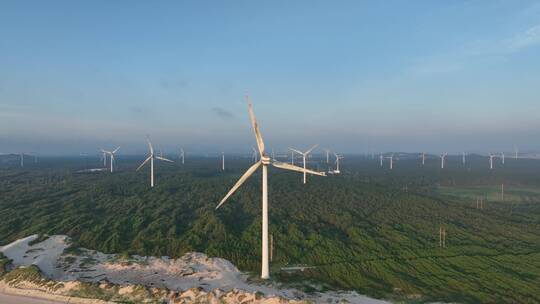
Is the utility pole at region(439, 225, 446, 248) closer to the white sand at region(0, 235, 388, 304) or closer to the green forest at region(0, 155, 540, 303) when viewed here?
the green forest at region(0, 155, 540, 303)

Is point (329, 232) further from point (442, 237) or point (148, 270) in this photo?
point (148, 270)

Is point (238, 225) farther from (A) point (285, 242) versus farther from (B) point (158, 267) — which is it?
(B) point (158, 267)

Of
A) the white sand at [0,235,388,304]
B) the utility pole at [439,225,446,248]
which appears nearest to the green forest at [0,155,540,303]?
the utility pole at [439,225,446,248]

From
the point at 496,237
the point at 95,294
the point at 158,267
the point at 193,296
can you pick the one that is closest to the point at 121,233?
the point at 158,267

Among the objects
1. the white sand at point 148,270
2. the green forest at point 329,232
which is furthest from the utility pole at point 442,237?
the white sand at point 148,270

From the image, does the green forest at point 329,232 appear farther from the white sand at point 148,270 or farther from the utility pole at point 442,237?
the white sand at point 148,270

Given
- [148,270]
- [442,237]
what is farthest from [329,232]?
[148,270]
